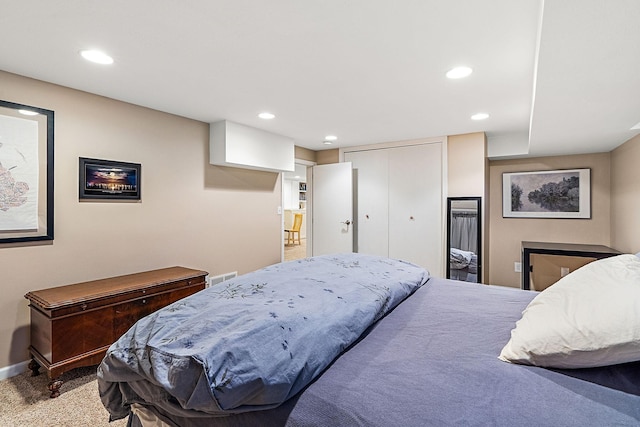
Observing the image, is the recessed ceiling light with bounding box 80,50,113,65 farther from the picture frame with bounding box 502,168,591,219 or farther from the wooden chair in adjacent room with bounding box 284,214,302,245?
the wooden chair in adjacent room with bounding box 284,214,302,245

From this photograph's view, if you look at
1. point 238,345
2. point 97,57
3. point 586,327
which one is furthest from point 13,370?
point 586,327

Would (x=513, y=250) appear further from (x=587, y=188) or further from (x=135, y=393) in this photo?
(x=135, y=393)

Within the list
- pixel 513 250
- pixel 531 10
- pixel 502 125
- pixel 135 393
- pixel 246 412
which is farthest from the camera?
pixel 513 250

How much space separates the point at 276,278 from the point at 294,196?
32.2 ft

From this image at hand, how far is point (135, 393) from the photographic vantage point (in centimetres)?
113

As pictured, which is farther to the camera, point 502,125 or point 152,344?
point 502,125

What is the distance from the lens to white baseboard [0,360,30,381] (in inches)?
93.0

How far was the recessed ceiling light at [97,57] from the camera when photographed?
2064 millimetres

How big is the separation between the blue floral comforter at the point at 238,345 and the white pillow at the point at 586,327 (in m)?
0.56

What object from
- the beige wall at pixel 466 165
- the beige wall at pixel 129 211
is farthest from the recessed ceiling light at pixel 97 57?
the beige wall at pixel 466 165

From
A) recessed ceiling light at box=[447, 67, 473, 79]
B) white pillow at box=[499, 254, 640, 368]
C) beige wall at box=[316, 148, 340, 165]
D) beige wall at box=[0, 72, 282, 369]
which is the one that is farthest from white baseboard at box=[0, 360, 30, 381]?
beige wall at box=[316, 148, 340, 165]

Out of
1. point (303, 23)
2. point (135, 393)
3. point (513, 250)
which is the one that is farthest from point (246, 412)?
point (513, 250)

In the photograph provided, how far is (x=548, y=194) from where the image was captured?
4332 mm

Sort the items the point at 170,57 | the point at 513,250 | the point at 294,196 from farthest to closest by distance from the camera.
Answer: the point at 294,196
the point at 513,250
the point at 170,57
